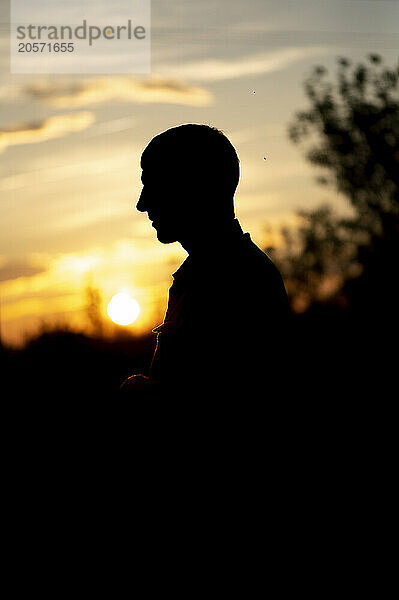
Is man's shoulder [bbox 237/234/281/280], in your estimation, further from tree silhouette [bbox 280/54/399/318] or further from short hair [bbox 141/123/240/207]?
tree silhouette [bbox 280/54/399/318]

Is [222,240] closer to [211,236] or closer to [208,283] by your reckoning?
[211,236]

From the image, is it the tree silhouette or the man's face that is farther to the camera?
the tree silhouette

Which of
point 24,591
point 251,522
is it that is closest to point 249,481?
point 251,522

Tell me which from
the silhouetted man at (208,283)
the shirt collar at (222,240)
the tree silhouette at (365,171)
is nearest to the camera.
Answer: the silhouetted man at (208,283)

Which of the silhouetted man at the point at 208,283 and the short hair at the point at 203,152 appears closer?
the silhouetted man at the point at 208,283

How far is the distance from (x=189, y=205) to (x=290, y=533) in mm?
1170

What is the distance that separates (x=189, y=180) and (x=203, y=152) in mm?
110

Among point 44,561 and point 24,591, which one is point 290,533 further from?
point 44,561

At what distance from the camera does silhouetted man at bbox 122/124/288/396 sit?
3.06m

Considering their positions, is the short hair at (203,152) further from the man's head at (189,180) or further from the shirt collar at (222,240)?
the shirt collar at (222,240)

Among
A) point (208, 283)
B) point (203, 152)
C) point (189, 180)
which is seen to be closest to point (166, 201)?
point (189, 180)

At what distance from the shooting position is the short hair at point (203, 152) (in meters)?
3.30

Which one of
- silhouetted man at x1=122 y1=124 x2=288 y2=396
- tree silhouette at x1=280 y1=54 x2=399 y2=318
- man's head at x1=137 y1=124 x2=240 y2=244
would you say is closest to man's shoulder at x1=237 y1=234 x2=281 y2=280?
silhouetted man at x1=122 y1=124 x2=288 y2=396

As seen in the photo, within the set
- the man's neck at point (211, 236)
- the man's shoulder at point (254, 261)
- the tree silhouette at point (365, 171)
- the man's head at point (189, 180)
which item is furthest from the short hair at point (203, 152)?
the tree silhouette at point (365, 171)
